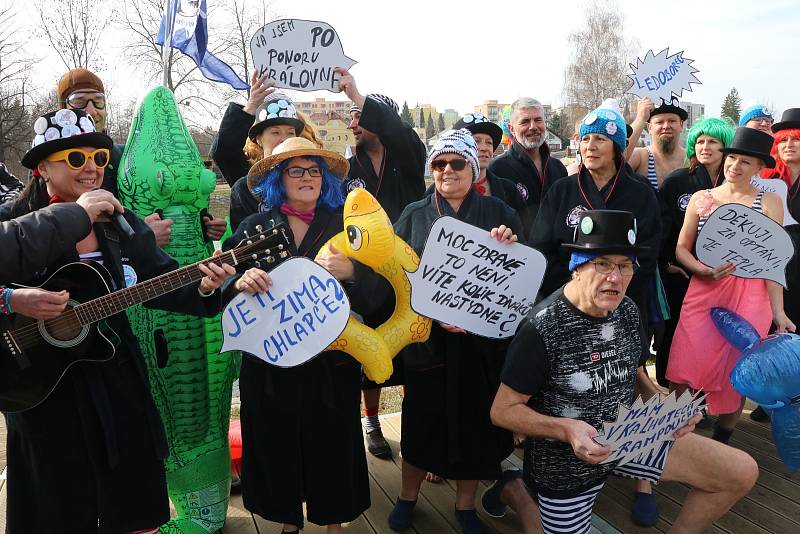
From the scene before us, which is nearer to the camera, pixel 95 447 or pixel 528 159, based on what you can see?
pixel 95 447

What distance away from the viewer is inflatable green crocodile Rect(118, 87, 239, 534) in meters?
2.86

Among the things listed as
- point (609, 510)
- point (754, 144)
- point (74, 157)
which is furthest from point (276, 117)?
point (609, 510)

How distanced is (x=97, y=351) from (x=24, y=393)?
27 cm

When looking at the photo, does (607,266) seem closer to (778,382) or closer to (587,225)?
(587,225)

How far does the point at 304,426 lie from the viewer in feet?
8.70

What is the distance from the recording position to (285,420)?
2.62 meters

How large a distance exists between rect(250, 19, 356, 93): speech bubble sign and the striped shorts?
2794 mm

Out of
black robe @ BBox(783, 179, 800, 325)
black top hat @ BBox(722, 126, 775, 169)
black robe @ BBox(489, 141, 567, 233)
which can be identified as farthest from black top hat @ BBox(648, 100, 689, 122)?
black top hat @ BBox(722, 126, 775, 169)

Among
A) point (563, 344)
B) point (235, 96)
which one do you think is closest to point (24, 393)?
point (563, 344)

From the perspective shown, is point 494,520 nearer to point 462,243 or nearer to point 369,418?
point 369,418

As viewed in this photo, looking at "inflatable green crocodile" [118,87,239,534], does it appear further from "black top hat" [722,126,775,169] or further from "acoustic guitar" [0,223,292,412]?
"black top hat" [722,126,775,169]

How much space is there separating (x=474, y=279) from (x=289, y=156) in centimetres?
104

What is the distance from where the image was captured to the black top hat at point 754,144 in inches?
136

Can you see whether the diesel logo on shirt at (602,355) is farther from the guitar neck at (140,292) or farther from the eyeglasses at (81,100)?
the eyeglasses at (81,100)
